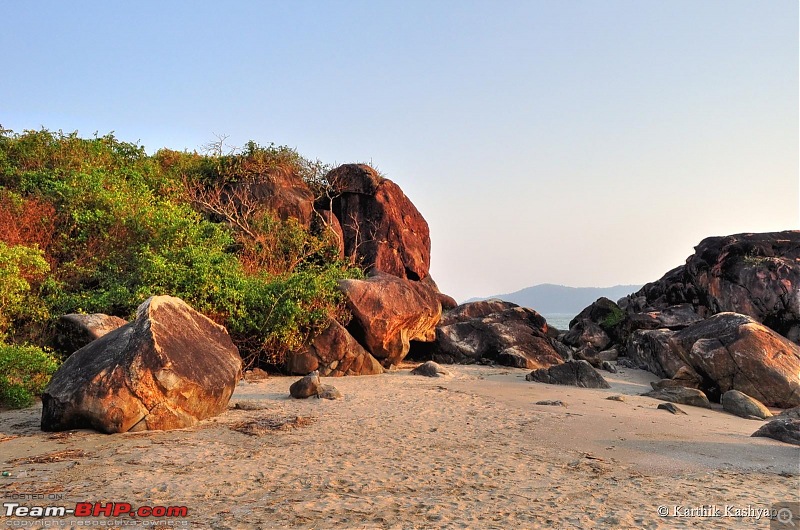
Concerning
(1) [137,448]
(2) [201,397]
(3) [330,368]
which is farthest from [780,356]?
(1) [137,448]

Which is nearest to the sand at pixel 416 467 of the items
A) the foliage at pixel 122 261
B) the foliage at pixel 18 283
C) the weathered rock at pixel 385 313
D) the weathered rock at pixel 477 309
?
the foliage at pixel 18 283

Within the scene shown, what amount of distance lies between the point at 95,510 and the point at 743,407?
11.2 metres

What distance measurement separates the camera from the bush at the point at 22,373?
9117mm

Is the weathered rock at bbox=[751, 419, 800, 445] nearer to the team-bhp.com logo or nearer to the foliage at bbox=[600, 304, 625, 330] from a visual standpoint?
the team-bhp.com logo

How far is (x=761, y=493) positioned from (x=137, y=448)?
651cm

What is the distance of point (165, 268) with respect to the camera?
12766mm

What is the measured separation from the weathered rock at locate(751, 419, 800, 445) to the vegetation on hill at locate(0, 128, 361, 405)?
9.54 metres

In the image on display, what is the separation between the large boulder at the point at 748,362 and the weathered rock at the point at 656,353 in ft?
3.69

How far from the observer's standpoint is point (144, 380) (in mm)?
7504

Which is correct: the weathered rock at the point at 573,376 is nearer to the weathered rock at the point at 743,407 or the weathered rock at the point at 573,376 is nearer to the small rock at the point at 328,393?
the weathered rock at the point at 743,407

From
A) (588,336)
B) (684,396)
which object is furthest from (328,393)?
(588,336)

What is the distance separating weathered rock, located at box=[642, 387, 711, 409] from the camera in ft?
38.4

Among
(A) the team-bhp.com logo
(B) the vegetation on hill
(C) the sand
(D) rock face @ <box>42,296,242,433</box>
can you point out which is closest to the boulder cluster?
(D) rock face @ <box>42,296,242,433</box>

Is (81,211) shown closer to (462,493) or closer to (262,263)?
(262,263)
